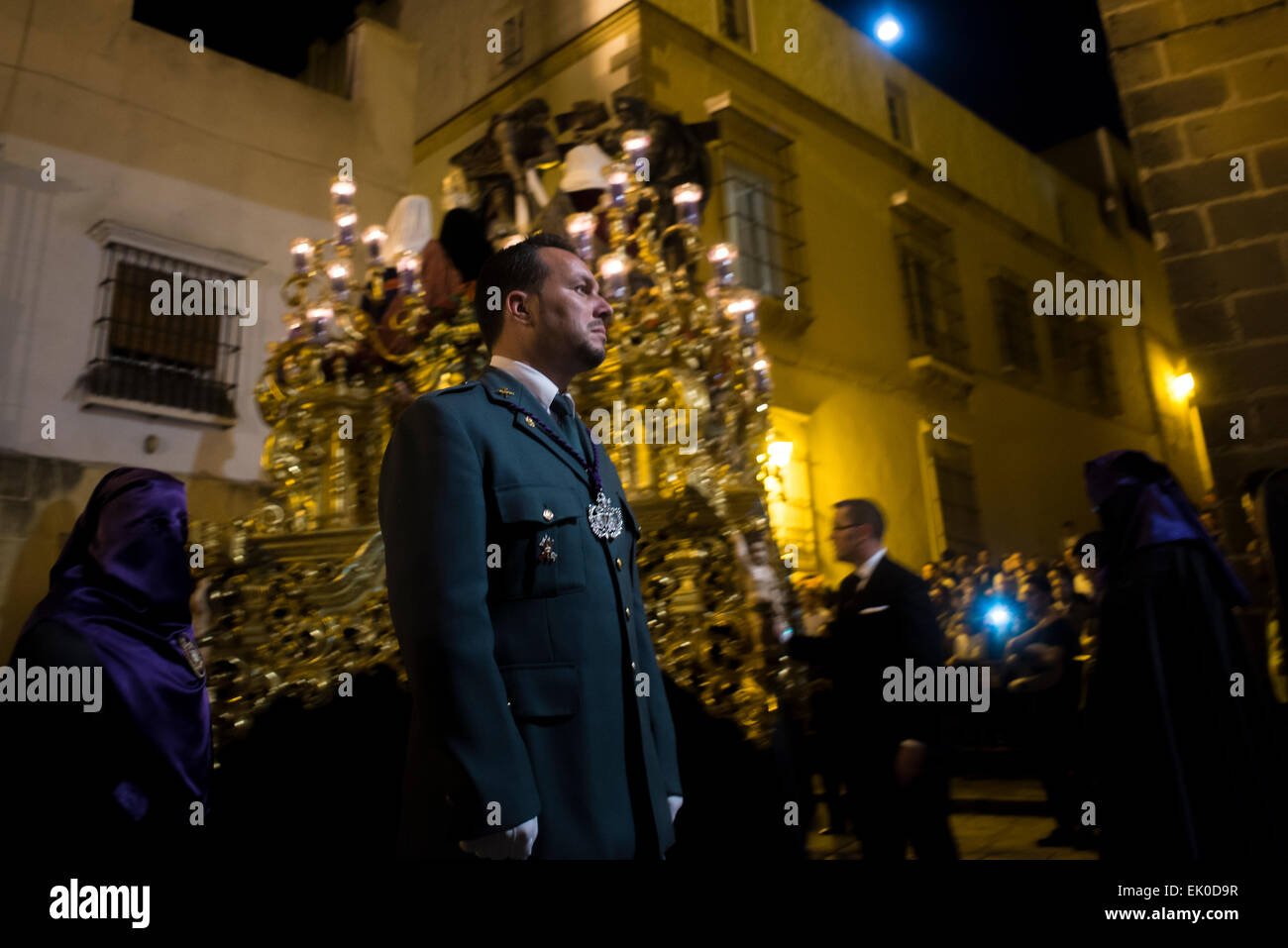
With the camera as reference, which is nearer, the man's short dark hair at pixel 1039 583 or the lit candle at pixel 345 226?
the man's short dark hair at pixel 1039 583

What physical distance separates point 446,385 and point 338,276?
1.28m

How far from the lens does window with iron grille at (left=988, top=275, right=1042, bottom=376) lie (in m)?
12.1

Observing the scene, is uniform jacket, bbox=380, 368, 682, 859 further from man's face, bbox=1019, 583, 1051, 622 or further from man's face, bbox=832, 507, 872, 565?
man's face, bbox=1019, 583, 1051, 622

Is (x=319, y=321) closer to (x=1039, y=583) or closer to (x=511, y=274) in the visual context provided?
(x=511, y=274)

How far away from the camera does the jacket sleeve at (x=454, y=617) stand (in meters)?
1.33

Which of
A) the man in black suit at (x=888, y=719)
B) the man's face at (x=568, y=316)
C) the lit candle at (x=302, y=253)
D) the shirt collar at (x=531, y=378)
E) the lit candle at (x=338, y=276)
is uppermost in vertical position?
the lit candle at (x=302, y=253)

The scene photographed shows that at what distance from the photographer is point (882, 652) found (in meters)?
3.55

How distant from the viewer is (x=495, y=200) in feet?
24.8

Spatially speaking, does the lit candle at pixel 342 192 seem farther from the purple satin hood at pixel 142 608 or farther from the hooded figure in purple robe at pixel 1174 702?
the hooded figure in purple robe at pixel 1174 702

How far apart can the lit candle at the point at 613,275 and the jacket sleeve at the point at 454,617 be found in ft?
10.8

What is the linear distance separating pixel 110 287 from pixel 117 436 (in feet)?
4.39

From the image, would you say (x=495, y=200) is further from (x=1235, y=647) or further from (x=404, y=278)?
(x=1235, y=647)

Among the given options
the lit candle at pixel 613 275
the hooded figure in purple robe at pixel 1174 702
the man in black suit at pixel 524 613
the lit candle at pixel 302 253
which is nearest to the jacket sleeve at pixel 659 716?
the man in black suit at pixel 524 613
